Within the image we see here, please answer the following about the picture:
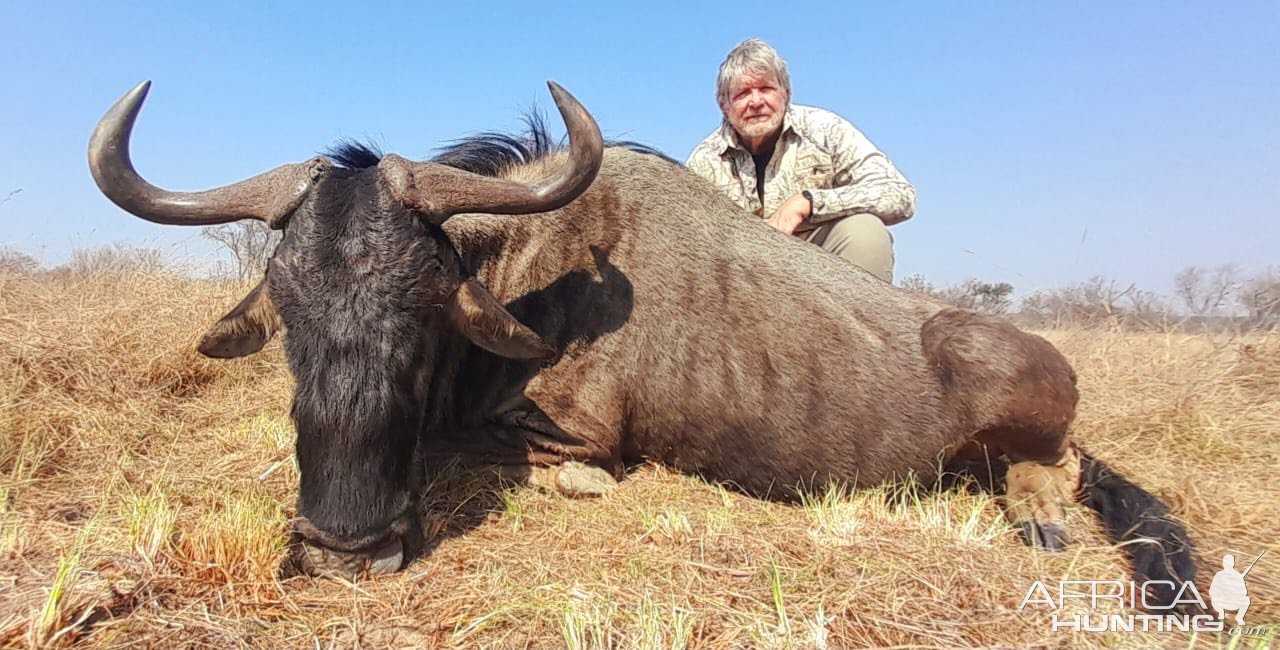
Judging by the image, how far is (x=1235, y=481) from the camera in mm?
3449

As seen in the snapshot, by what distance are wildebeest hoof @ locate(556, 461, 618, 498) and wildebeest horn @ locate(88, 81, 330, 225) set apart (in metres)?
1.64

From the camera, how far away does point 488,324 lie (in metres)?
2.91

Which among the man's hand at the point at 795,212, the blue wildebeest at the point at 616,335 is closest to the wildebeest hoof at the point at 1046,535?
the blue wildebeest at the point at 616,335

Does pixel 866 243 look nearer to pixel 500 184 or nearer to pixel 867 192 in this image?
pixel 867 192

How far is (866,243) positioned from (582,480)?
2.73m

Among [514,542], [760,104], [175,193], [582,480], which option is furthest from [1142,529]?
[175,193]

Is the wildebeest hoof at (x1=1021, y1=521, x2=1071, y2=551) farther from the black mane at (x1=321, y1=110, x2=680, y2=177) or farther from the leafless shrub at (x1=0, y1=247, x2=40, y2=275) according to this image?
the leafless shrub at (x1=0, y1=247, x2=40, y2=275)

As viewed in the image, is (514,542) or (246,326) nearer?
(514,542)

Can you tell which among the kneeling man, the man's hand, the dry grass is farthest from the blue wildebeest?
→ the kneeling man

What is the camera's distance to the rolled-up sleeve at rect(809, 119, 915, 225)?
191 inches

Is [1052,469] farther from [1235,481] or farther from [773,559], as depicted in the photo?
[773,559]

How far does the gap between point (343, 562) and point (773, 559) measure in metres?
1.42

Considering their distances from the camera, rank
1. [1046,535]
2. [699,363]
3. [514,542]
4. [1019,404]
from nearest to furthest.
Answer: [514,542] → [1046,535] → [1019,404] → [699,363]

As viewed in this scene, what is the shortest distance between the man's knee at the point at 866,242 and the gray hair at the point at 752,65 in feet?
3.96
